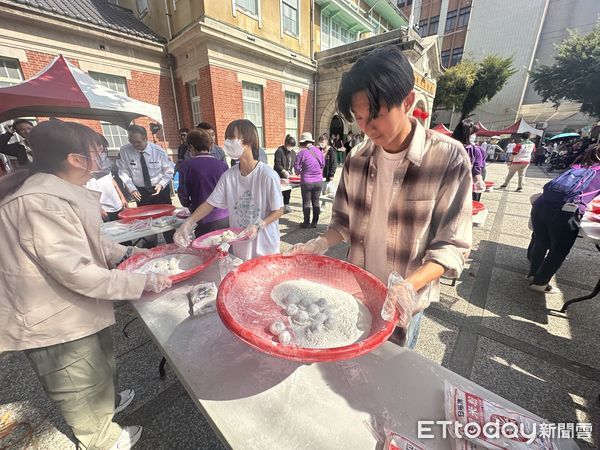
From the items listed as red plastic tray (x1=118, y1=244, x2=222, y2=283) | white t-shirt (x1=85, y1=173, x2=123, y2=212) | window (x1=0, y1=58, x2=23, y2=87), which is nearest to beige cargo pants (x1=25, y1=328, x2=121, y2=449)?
red plastic tray (x1=118, y1=244, x2=222, y2=283)

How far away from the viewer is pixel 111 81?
25.7ft

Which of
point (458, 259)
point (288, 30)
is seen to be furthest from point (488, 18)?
point (458, 259)

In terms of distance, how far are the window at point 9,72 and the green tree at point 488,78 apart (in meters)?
26.9

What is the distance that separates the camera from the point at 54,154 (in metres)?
1.10

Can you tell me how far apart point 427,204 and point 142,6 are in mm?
13669

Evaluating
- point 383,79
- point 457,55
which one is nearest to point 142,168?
point 383,79

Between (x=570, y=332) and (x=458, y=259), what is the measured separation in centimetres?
287

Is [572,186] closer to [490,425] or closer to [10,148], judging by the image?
[490,425]

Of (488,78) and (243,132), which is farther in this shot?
(488,78)

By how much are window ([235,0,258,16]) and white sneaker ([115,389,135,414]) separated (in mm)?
10322

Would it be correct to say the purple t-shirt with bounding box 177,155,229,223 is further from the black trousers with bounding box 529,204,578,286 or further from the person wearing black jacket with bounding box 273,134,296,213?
the black trousers with bounding box 529,204,578,286

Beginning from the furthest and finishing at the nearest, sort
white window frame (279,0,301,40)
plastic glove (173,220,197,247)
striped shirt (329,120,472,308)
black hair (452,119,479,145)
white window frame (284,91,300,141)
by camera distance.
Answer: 1. white window frame (284,91,300,141)
2. white window frame (279,0,301,40)
3. black hair (452,119,479,145)
4. plastic glove (173,220,197,247)
5. striped shirt (329,120,472,308)

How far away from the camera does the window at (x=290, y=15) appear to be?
9.77 meters

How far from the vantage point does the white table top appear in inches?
32.0
